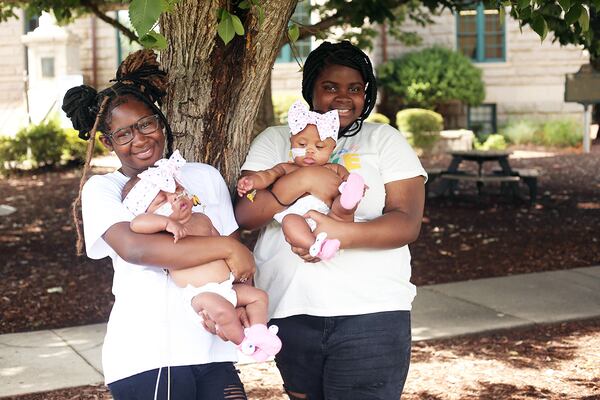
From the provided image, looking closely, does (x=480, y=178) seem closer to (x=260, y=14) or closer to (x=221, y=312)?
(x=260, y=14)

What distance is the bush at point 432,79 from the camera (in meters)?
22.7

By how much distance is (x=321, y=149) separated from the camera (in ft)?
10.9

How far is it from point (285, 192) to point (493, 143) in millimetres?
18781

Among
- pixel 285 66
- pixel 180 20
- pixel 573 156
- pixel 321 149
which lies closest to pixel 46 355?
pixel 180 20

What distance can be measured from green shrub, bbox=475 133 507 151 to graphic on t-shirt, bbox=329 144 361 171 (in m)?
18.1

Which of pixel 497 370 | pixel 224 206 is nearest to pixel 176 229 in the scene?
pixel 224 206

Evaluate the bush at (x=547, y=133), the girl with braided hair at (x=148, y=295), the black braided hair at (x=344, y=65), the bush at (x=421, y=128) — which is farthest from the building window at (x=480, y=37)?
the girl with braided hair at (x=148, y=295)

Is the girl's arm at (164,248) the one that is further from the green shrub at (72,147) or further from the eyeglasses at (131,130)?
A: the green shrub at (72,147)

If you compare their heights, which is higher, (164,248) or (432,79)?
(432,79)

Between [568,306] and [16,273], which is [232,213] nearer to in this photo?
[568,306]

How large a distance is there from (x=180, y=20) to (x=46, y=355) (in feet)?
10.9

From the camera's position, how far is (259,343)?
3.00 meters

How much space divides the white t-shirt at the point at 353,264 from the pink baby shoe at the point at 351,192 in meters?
0.19

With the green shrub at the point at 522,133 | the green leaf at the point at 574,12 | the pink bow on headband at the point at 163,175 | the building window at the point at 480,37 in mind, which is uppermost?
the building window at the point at 480,37
